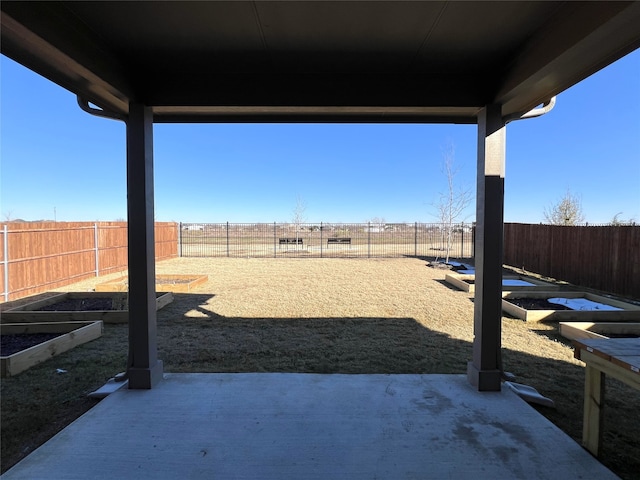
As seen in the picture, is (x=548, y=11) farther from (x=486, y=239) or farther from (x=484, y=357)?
(x=484, y=357)

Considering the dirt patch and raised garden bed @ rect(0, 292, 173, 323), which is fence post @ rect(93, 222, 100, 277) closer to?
raised garden bed @ rect(0, 292, 173, 323)

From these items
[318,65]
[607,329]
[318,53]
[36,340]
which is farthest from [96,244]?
[607,329]

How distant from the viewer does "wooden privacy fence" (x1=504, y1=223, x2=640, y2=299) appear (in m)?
7.99

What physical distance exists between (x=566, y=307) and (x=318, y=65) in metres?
6.77

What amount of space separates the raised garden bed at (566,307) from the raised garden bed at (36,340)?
7.10 metres

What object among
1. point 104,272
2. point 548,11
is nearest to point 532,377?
point 548,11

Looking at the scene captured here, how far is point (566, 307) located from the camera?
661 centimetres

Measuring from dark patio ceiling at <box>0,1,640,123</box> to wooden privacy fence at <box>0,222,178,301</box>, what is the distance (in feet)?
23.8

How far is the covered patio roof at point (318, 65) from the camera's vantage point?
2066 mm

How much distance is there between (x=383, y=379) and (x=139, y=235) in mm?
2765

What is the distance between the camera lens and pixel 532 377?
3.63 m

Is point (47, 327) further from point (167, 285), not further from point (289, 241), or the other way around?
point (289, 241)

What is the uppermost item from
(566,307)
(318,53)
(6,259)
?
(318,53)

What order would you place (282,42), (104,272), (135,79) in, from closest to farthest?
1. (282,42)
2. (135,79)
3. (104,272)
